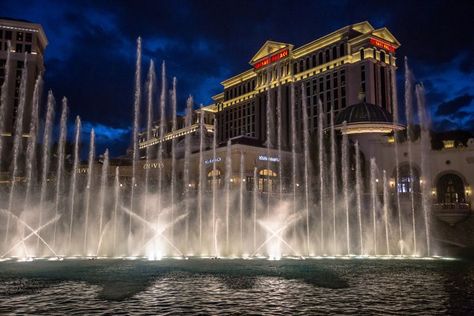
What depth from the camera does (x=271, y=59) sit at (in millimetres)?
102625

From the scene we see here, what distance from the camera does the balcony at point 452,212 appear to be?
1671 inches

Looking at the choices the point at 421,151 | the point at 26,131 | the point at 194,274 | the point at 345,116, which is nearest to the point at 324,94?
the point at 345,116

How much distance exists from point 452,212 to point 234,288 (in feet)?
116

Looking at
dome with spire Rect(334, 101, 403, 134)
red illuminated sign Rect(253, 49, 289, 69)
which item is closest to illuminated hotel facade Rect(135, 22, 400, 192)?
red illuminated sign Rect(253, 49, 289, 69)

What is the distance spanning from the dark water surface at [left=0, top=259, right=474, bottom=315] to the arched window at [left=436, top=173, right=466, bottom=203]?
30710 mm

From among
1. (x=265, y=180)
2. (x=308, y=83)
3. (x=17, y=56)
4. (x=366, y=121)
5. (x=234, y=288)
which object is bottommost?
(x=234, y=288)

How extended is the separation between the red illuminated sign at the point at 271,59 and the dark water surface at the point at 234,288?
274ft

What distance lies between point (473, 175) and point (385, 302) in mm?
41799

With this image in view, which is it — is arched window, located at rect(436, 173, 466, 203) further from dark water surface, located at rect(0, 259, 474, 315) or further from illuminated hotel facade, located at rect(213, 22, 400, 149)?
dark water surface, located at rect(0, 259, 474, 315)

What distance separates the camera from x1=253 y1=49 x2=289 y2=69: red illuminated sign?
99.3 metres

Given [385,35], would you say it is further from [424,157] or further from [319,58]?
[424,157]

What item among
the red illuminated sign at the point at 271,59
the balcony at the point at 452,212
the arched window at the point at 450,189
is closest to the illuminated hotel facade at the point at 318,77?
the red illuminated sign at the point at 271,59

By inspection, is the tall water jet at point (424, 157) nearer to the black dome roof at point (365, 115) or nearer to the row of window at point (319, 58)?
the black dome roof at point (365, 115)

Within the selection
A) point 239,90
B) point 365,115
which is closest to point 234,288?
point 365,115
